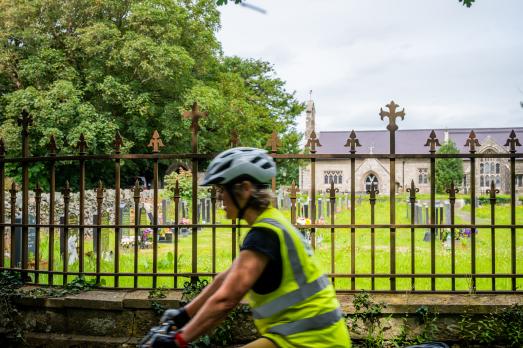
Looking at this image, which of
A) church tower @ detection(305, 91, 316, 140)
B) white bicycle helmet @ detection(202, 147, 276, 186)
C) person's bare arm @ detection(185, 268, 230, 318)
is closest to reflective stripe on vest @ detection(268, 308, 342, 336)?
person's bare arm @ detection(185, 268, 230, 318)

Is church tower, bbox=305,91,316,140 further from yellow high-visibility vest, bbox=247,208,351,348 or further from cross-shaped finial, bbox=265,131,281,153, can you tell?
yellow high-visibility vest, bbox=247,208,351,348

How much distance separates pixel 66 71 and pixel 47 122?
3448 millimetres

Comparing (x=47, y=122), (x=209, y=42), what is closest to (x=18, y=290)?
(x=47, y=122)

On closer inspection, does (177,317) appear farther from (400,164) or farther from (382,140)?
(382,140)

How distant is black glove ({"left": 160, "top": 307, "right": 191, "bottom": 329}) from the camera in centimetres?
245

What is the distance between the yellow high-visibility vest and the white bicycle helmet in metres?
0.26

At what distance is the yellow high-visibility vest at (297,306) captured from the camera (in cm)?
232

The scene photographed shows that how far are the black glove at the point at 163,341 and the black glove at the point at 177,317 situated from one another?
248 millimetres

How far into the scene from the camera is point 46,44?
29.2 metres

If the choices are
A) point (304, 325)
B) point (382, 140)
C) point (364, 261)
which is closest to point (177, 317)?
point (304, 325)

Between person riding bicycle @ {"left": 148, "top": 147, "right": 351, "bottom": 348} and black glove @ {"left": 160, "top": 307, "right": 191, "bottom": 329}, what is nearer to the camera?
person riding bicycle @ {"left": 148, "top": 147, "right": 351, "bottom": 348}

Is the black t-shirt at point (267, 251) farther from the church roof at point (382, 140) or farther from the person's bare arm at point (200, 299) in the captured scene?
the church roof at point (382, 140)

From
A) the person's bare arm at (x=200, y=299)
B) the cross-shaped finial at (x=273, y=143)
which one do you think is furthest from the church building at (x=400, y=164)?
the person's bare arm at (x=200, y=299)

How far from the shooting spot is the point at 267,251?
7.48 feet
